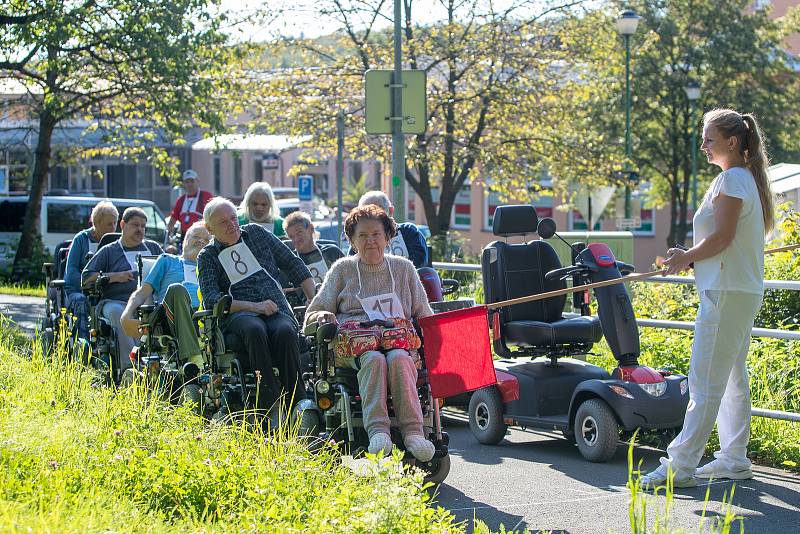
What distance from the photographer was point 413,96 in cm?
1502

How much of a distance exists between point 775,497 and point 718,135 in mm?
2031

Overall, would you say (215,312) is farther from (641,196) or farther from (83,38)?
(641,196)

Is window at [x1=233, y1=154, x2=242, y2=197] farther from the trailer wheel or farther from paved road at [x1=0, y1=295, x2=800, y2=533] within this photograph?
the trailer wheel

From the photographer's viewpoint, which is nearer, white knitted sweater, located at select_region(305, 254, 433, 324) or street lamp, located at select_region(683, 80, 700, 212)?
white knitted sweater, located at select_region(305, 254, 433, 324)

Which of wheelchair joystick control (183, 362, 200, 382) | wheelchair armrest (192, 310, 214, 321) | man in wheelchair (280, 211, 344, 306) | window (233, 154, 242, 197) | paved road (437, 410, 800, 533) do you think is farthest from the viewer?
window (233, 154, 242, 197)

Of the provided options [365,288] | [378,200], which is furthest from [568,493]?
[378,200]

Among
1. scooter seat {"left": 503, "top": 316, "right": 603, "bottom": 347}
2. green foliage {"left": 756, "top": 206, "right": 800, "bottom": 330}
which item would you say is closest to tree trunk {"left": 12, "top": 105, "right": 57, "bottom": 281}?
green foliage {"left": 756, "top": 206, "right": 800, "bottom": 330}

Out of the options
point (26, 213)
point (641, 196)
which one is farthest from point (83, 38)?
point (641, 196)

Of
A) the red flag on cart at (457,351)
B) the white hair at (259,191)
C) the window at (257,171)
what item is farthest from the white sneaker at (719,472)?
the window at (257,171)

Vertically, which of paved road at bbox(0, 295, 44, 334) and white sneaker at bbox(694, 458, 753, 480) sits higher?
white sneaker at bbox(694, 458, 753, 480)

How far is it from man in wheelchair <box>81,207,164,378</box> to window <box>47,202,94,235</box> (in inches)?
737

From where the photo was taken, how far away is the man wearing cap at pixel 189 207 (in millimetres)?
16828

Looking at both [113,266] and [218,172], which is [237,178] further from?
[113,266]

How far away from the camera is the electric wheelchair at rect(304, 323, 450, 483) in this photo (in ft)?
23.6
